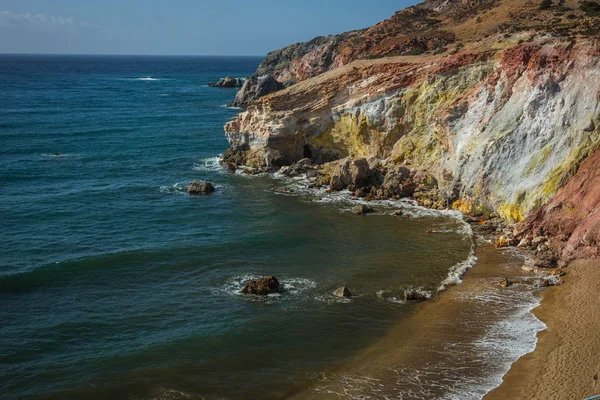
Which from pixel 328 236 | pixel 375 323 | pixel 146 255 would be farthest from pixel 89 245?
pixel 375 323

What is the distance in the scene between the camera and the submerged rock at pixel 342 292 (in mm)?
28547

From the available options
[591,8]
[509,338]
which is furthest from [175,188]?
[591,8]

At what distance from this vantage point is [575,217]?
32.2m

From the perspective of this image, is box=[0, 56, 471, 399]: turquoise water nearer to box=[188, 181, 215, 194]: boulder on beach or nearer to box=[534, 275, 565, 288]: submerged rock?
box=[188, 181, 215, 194]: boulder on beach

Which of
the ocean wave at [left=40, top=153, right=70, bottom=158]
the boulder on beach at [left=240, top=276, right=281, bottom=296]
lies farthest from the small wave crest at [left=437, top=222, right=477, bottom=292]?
the ocean wave at [left=40, top=153, right=70, bottom=158]

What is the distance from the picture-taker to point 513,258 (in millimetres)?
32125

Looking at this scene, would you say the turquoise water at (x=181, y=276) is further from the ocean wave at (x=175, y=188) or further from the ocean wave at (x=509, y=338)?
the ocean wave at (x=509, y=338)

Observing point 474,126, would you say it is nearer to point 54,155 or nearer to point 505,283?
point 505,283

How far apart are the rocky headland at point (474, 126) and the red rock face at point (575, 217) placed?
0.22 feet

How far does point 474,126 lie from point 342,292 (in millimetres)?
19039

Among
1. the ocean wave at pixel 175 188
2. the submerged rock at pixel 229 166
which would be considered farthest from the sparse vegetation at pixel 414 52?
the ocean wave at pixel 175 188

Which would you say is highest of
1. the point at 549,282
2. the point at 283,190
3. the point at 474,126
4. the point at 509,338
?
the point at 474,126

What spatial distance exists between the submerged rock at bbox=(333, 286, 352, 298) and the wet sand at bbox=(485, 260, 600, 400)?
8841 millimetres

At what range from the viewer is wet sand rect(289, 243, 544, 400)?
69.8ft
